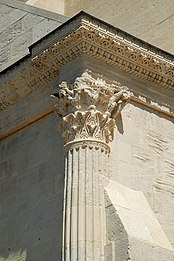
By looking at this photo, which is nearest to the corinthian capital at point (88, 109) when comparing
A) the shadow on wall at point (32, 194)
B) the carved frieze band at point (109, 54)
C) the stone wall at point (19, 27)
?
the carved frieze band at point (109, 54)

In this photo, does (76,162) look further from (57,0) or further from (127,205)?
(57,0)

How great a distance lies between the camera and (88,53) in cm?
795

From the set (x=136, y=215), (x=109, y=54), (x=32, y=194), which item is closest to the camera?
(x=136, y=215)

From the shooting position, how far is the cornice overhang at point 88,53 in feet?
26.0

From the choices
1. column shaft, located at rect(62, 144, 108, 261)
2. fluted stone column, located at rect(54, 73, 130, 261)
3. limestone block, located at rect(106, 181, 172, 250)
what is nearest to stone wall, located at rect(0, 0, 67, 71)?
fluted stone column, located at rect(54, 73, 130, 261)

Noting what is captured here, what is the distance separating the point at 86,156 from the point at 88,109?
520mm

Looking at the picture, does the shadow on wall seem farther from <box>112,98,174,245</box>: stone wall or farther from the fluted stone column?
<box>112,98,174,245</box>: stone wall

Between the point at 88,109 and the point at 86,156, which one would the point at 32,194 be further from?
the point at 88,109

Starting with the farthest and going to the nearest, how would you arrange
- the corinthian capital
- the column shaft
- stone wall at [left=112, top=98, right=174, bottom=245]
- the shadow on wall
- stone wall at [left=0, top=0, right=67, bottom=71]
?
stone wall at [left=0, top=0, right=67, bottom=71], stone wall at [left=112, top=98, right=174, bottom=245], the shadow on wall, the corinthian capital, the column shaft

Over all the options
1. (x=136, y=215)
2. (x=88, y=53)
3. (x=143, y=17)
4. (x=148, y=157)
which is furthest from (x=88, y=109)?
(x=143, y=17)

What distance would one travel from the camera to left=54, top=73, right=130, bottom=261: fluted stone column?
23.2 ft

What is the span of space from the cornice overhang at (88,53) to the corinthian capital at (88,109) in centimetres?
35

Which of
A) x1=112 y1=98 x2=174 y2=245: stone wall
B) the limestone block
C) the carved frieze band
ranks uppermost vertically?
the carved frieze band

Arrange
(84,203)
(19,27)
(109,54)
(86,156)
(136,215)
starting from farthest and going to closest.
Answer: (19,27)
(109,54)
(86,156)
(136,215)
(84,203)
